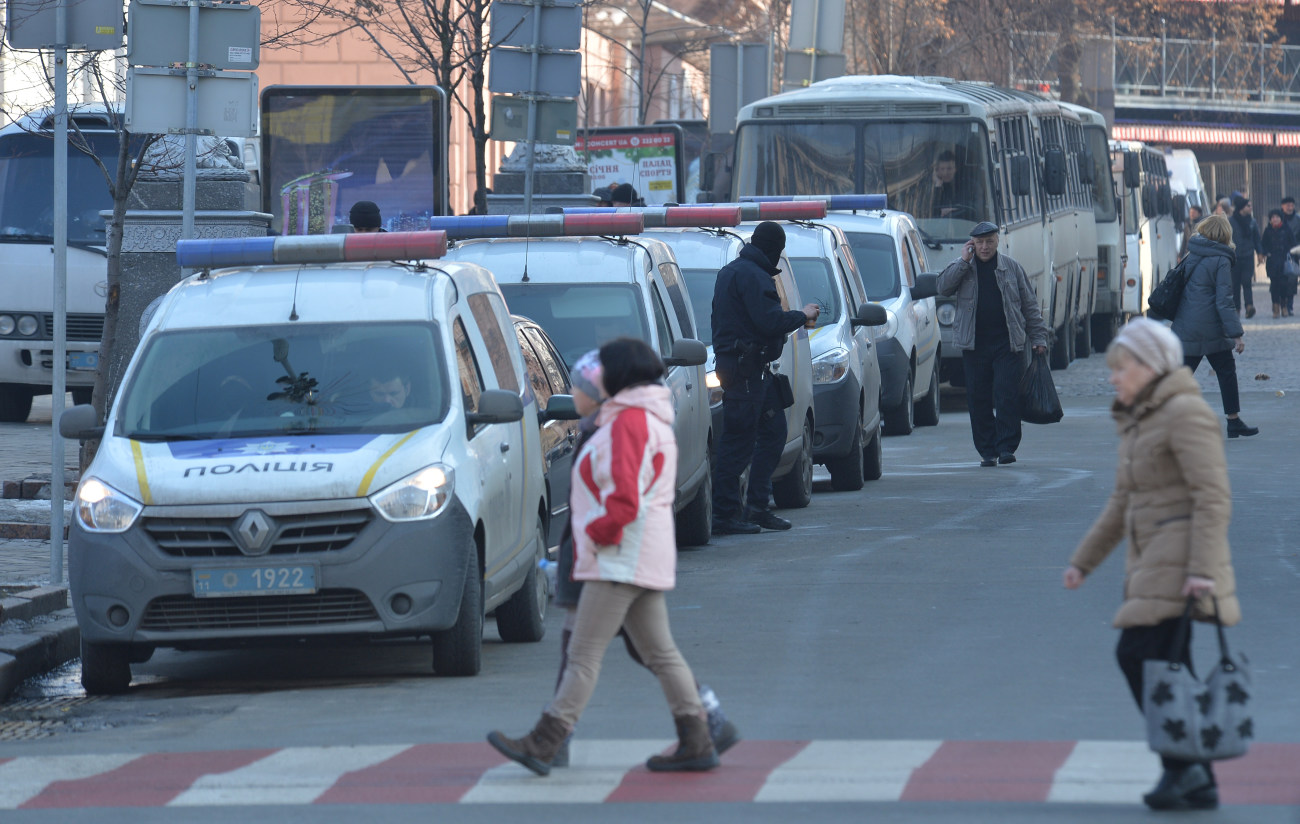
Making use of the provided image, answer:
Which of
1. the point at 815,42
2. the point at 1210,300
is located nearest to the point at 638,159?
the point at 815,42

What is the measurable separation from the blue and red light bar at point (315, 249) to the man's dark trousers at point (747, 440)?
3443mm

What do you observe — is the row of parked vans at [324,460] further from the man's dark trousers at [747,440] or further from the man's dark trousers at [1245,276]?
the man's dark trousers at [1245,276]

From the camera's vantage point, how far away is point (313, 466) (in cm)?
808

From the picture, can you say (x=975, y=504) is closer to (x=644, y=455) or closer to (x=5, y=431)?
(x=644, y=455)

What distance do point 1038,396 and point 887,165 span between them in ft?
25.0

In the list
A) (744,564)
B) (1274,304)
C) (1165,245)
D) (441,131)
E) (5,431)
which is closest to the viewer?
(744,564)

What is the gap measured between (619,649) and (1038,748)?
109 inches

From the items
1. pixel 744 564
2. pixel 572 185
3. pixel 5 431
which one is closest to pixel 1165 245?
pixel 572 185

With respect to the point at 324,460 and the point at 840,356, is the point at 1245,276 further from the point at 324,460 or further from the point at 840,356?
the point at 324,460

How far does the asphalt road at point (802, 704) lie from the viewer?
247 inches

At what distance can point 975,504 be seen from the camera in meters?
14.0

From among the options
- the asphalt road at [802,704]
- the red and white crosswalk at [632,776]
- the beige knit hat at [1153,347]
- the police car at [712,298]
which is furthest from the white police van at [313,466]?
the police car at [712,298]

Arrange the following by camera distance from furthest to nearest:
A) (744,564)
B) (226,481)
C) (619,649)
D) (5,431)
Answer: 1. (5,431)
2. (744,564)
3. (619,649)
4. (226,481)

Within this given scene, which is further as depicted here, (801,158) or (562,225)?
(801,158)
